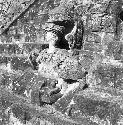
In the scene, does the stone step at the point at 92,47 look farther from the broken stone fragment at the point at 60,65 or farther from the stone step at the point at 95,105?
the stone step at the point at 95,105

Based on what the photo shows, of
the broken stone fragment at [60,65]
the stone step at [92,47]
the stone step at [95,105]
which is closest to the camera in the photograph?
the stone step at [95,105]

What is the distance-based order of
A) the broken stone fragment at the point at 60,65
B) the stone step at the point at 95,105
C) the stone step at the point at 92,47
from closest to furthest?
1. the stone step at the point at 95,105
2. the broken stone fragment at the point at 60,65
3. the stone step at the point at 92,47

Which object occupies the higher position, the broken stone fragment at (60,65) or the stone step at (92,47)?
the stone step at (92,47)

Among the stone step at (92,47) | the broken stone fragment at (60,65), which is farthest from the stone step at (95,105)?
the stone step at (92,47)

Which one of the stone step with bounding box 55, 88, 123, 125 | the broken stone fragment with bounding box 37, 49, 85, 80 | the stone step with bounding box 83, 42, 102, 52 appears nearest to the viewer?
the stone step with bounding box 55, 88, 123, 125

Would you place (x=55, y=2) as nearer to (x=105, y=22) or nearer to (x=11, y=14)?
(x=11, y=14)

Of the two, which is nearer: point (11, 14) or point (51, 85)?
point (51, 85)

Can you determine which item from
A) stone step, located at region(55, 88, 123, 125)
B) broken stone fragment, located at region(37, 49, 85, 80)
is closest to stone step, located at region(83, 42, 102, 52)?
broken stone fragment, located at region(37, 49, 85, 80)

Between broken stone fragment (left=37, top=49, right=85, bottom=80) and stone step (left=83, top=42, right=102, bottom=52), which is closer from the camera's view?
broken stone fragment (left=37, top=49, right=85, bottom=80)

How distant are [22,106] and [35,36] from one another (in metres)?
2.64

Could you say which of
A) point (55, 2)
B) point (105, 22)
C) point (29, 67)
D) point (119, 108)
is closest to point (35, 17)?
point (55, 2)

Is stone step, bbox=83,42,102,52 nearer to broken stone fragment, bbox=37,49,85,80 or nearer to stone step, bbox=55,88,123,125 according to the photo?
broken stone fragment, bbox=37,49,85,80

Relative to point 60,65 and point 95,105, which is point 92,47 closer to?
point 60,65

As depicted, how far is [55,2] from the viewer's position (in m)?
7.29
